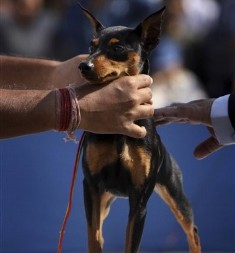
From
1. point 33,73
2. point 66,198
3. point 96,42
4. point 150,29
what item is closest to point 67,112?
point 96,42

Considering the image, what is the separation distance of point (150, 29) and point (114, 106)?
215mm

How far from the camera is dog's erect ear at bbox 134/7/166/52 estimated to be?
1.64 m

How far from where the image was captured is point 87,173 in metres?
1.66

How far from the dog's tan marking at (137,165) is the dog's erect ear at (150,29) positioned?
0.89 feet

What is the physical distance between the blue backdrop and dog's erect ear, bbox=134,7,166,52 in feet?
3.94

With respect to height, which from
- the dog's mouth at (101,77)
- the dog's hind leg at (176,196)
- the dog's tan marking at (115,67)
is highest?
the dog's tan marking at (115,67)

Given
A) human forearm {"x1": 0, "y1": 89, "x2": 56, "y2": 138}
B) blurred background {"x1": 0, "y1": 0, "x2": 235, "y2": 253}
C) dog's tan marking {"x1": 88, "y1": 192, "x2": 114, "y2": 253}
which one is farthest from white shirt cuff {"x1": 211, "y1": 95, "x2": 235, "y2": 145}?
blurred background {"x1": 0, "y1": 0, "x2": 235, "y2": 253}

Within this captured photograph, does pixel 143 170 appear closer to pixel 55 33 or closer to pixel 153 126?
pixel 153 126

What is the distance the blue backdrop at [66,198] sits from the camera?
9.34ft

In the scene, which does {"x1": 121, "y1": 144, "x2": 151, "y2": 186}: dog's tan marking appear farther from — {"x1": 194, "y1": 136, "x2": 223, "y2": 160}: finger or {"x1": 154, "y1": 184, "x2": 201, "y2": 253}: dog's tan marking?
{"x1": 194, "y1": 136, "x2": 223, "y2": 160}: finger

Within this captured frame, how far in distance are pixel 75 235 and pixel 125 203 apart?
27 cm

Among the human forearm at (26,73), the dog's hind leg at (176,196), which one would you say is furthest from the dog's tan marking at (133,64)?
the human forearm at (26,73)

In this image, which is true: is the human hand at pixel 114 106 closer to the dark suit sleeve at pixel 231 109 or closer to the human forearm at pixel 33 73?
the dark suit sleeve at pixel 231 109

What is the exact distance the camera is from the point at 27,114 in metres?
1.58
